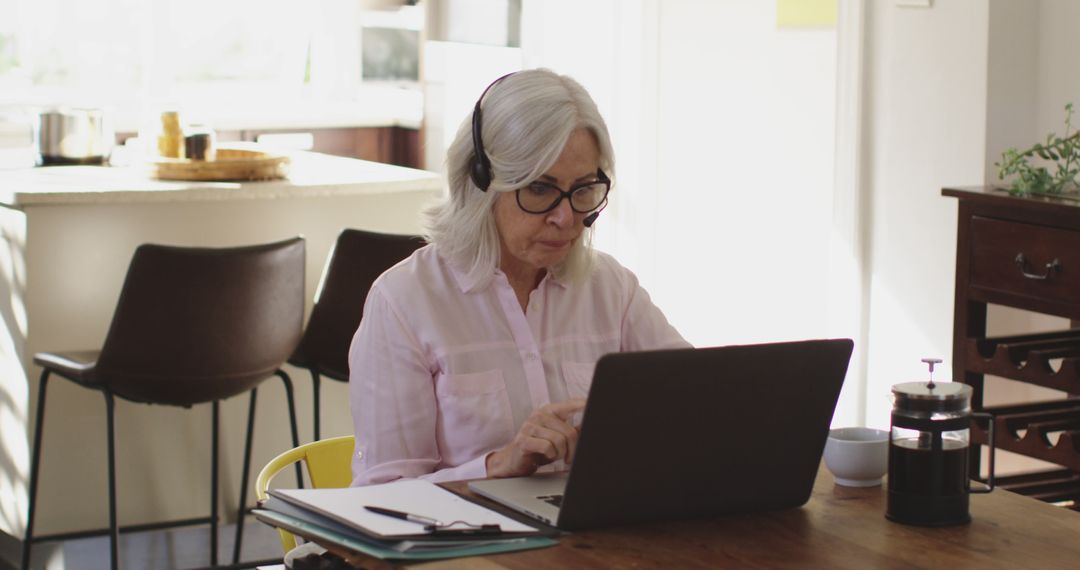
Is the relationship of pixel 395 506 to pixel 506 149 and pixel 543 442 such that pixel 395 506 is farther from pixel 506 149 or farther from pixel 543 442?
pixel 506 149

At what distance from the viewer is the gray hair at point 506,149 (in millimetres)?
2109

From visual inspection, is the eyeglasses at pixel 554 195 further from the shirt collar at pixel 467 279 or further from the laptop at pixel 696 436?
the laptop at pixel 696 436

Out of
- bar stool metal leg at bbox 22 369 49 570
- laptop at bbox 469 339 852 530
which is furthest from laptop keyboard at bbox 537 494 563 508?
bar stool metal leg at bbox 22 369 49 570

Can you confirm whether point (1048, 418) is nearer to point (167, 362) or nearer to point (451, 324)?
point (451, 324)

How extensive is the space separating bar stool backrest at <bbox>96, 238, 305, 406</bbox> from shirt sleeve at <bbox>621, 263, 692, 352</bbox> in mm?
1531

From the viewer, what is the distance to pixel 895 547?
1663 mm

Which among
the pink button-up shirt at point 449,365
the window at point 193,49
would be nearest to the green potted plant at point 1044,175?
the pink button-up shirt at point 449,365

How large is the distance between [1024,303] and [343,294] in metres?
1.68

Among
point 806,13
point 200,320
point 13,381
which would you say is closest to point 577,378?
point 200,320

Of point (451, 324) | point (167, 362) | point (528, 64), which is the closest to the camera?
point (451, 324)

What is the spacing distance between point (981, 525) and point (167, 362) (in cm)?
231

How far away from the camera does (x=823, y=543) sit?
1681 millimetres

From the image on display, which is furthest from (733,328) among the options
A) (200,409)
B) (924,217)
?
(200,409)

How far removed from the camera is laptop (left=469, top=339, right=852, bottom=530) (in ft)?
5.33
